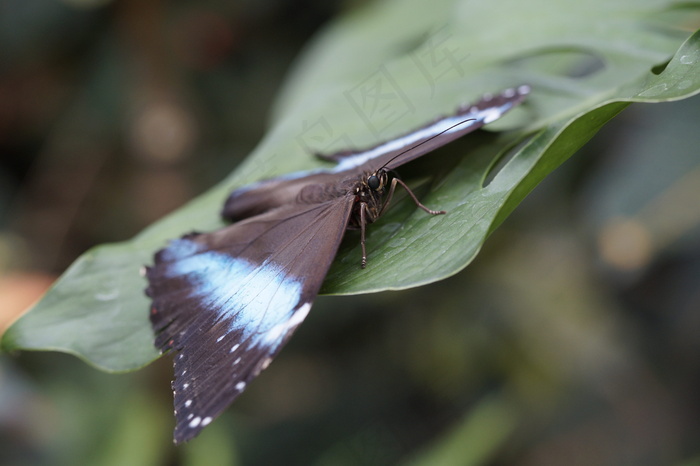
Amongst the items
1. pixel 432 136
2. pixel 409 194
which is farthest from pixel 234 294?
pixel 432 136

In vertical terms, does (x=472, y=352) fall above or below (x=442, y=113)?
below

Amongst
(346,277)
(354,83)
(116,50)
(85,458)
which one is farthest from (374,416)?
(116,50)

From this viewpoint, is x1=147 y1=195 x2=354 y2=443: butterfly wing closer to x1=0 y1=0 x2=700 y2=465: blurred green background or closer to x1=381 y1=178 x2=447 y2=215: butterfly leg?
x1=381 y1=178 x2=447 y2=215: butterfly leg

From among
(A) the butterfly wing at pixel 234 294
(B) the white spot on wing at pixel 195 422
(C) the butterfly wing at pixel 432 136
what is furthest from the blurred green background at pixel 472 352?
(B) the white spot on wing at pixel 195 422

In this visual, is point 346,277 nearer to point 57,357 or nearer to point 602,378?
point 602,378

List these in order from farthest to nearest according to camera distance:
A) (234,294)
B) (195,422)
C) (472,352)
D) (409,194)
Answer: (472,352) → (409,194) → (234,294) → (195,422)

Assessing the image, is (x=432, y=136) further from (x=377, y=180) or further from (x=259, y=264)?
(x=259, y=264)
